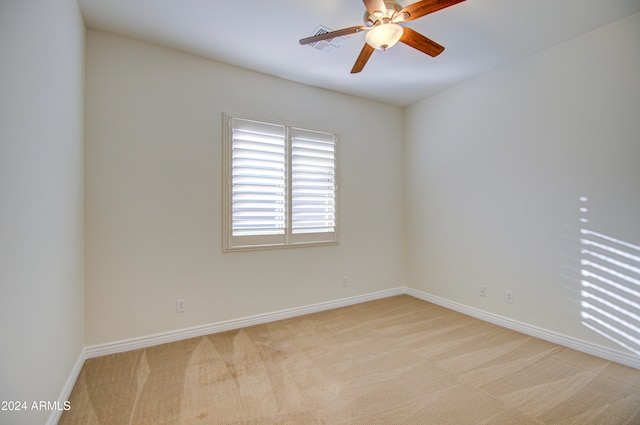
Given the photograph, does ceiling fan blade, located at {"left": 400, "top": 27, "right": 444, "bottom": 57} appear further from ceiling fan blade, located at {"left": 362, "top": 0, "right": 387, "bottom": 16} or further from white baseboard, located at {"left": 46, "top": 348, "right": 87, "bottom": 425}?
white baseboard, located at {"left": 46, "top": 348, "right": 87, "bottom": 425}

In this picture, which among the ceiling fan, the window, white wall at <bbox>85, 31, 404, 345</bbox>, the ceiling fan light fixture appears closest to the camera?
the ceiling fan

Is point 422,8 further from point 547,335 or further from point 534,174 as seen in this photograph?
point 547,335

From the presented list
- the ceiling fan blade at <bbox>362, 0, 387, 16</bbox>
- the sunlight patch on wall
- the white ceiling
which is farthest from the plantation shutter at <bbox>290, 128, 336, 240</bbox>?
the sunlight patch on wall

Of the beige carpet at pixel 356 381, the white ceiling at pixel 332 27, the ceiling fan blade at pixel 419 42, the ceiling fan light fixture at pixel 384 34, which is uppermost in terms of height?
the white ceiling at pixel 332 27

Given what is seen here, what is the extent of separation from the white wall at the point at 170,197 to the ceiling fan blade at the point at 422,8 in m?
1.79

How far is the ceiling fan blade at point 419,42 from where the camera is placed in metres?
1.98

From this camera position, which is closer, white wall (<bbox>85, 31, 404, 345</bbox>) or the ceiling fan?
the ceiling fan

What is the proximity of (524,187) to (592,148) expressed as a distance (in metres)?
0.60

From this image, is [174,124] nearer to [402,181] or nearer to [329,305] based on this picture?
[329,305]

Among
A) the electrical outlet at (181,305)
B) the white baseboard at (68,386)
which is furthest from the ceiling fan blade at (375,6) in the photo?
the white baseboard at (68,386)

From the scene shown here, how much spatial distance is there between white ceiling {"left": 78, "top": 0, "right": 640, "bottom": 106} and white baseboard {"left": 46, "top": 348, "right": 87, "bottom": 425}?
8.91 ft

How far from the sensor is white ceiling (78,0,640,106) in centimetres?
217

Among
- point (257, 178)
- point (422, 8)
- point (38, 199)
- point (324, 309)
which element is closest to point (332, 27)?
point (422, 8)

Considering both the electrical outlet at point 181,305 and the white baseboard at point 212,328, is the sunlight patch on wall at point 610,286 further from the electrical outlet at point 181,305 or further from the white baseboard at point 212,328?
the electrical outlet at point 181,305
